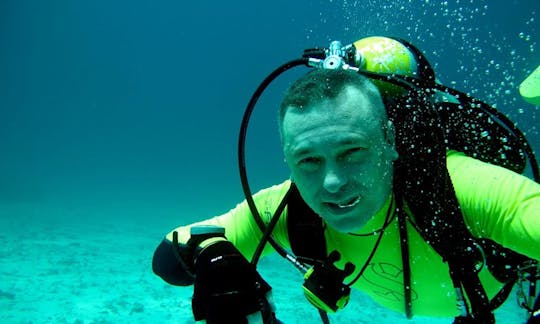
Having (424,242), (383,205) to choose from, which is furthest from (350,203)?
(424,242)

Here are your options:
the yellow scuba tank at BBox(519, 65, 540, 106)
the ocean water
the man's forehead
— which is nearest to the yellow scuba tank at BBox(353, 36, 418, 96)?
the man's forehead

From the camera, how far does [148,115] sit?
463 feet

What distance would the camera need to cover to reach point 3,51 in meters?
85.1

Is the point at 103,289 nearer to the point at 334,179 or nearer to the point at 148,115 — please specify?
the point at 334,179

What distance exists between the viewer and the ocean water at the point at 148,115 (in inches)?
381

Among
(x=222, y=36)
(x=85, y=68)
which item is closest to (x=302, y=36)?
(x=222, y=36)

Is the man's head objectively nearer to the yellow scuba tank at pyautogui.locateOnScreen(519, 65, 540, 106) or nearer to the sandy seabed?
the yellow scuba tank at pyautogui.locateOnScreen(519, 65, 540, 106)

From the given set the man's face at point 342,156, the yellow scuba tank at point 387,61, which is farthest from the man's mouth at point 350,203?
the yellow scuba tank at point 387,61

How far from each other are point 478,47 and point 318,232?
5861 cm

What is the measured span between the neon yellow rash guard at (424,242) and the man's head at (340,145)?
409 mm

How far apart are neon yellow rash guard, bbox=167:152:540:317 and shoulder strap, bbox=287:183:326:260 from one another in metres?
0.18

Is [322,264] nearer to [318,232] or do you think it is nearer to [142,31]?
[318,232]

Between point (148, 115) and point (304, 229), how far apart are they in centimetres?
14685

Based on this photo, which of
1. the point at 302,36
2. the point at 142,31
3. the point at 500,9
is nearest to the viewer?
the point at 500,9
